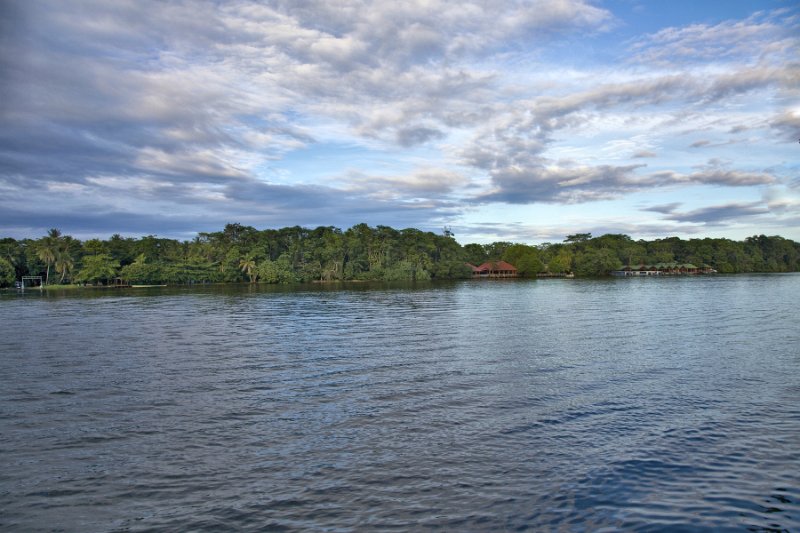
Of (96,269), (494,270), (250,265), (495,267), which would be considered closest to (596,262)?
(495,267)

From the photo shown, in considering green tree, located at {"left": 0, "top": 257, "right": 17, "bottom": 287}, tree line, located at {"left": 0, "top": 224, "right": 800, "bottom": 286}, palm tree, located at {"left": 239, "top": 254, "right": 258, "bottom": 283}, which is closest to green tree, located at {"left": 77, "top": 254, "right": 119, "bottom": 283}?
tree line, located at {"left": 0, "top": 224, "right": 800, "bottom": 286}

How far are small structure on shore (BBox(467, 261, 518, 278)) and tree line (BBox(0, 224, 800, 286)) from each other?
13.5 feet

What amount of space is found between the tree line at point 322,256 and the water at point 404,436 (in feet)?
328

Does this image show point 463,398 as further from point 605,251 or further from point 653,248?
point 653,248

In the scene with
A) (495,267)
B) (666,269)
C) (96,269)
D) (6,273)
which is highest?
(495,267)

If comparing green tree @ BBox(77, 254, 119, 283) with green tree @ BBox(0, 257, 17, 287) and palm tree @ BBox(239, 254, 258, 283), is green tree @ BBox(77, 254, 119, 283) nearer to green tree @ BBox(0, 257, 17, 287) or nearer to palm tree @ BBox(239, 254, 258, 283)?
green tree @ BBox(0, 257, 17, 287)

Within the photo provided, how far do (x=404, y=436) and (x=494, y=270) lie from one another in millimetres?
150651

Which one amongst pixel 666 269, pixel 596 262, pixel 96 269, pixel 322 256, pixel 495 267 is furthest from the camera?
pixel 666 269

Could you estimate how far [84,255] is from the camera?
378 ft

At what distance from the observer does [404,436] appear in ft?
37.3

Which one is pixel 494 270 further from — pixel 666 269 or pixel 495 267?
pixel 666 269

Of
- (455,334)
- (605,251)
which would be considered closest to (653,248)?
(605,251)

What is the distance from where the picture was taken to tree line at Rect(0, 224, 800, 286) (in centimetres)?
11075

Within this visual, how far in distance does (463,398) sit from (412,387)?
1986 mm
